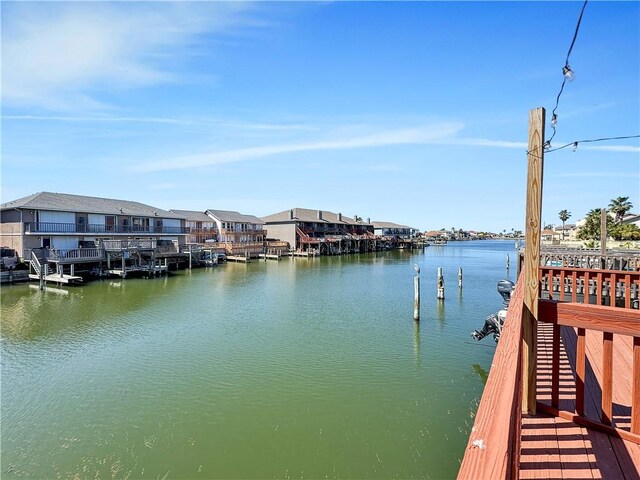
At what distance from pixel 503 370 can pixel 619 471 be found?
2314 millimetres

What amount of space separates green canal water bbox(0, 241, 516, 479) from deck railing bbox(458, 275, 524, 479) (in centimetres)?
565

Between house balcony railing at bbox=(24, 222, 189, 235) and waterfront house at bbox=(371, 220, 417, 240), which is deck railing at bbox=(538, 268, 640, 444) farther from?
waterfront house at bbox=(371, 220, 417, 240)

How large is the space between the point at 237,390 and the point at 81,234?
99.5 ft

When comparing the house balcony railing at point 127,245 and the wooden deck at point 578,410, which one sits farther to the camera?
the house balcony railing at point 127,245

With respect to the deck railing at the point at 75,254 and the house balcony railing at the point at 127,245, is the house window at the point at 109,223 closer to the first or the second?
the house balcony railing at the point at 127,245

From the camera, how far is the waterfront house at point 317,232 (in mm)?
63750

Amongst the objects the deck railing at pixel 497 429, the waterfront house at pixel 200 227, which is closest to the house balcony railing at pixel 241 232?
the waterfront house at pixel 200 227

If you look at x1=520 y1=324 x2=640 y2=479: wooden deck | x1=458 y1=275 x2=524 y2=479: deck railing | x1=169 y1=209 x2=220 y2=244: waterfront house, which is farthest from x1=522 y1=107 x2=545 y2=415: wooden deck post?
x1=169 y1=209 x2=220 y2=244: waterfront house

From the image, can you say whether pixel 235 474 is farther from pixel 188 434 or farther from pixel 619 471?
pixel 619 471

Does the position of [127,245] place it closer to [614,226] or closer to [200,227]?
[200,227]

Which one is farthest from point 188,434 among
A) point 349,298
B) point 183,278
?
point 183,278

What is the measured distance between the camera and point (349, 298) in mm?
24969

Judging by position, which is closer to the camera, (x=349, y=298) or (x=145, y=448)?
(x=145, y=448)

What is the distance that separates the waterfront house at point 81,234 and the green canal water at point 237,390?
9.97 metres
